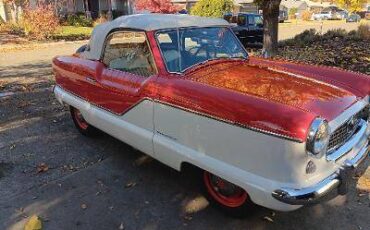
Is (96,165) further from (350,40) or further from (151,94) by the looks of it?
(350,40)

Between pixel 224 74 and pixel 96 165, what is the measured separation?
197cm

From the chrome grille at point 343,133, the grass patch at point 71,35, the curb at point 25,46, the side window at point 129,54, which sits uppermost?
the side window at point 129,54

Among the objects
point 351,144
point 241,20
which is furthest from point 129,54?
point 241,20

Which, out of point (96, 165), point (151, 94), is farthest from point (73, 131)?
point (151, 94)

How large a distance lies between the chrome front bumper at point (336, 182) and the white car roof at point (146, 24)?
2.13 meters

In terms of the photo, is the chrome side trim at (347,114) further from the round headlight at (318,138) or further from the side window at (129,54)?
the side window at (129,54)

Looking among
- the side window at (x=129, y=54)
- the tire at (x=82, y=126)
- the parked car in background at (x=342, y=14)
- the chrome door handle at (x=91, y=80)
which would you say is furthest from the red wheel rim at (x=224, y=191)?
the parked car in background at (x=342, y=14)

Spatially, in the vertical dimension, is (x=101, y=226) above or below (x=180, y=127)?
below

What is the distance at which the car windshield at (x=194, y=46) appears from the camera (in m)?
4.12

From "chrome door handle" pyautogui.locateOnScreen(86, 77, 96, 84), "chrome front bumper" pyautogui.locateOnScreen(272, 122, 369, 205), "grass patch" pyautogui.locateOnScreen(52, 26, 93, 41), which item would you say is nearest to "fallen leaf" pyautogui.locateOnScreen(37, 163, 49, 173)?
"chrome door handle" pyautogui.locateOnScreen(86, 77, 96, 84)

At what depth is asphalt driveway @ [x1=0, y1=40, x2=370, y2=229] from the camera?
11.9 feet

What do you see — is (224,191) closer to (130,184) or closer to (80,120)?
(130,184)

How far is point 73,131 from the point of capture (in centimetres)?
595

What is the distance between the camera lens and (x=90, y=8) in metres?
34.5
